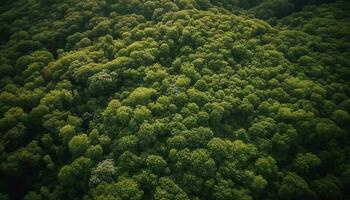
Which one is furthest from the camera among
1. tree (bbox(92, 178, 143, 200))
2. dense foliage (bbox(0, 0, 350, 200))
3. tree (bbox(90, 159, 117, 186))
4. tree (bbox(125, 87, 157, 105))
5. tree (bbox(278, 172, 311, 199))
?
tree (bbox(125, 87, 157, 105))

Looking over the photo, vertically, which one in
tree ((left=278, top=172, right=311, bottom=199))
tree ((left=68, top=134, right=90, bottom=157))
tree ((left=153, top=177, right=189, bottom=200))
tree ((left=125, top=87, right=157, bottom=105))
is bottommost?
tree ((left=278, top=172, right=311, bottom=199))

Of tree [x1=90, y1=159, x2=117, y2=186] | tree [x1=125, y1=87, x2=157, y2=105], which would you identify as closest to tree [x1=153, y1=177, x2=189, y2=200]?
tree [x1=90, y1=159, x2=117, y2=186]

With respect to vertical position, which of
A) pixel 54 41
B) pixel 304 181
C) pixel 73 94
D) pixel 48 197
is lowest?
pixel 48 197

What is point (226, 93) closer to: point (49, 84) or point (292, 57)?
point (292, 57)

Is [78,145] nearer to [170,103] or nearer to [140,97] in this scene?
[140,97]

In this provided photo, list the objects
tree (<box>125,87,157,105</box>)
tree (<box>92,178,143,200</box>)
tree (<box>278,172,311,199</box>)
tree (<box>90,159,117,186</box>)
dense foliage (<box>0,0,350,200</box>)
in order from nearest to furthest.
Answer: tree (<box>92,178,143,200</box>) < tree (<box>90,159,117,186</box>) < tree (<box>278,172,311,199</box>) < dense foliage (<box>0,0,350,200</box>) < tree (<box>125,87,157,105</box>)

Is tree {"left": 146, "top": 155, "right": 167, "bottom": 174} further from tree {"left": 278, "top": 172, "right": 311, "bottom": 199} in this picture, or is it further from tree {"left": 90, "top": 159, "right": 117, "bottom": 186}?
tree {"left": 278, "top": 172, "right": 311, "bottom": 199}

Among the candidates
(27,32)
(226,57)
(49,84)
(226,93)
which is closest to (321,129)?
(226,93)

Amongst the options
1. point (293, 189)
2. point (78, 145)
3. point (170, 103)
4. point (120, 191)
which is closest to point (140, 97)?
point (170, 103)

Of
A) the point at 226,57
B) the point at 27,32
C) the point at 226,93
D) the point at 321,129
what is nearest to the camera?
the point at 321,129
